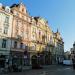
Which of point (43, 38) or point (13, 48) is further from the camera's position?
point (43, 38)

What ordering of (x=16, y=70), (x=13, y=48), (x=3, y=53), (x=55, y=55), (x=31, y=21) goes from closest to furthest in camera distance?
(x=16, y=70), (x=3, y=53), (x=13, y=48), (x=31, y=21), (x=55, y=55)

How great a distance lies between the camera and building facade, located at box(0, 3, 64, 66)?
46.8 meters

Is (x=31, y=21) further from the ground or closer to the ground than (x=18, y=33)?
further from the ground

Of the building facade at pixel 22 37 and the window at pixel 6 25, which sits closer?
the building facade at pixel 22 37

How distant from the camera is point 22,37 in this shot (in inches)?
2106

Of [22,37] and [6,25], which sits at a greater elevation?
[6,25]

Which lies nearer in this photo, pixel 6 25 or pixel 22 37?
pixel 6 25

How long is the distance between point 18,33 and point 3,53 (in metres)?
8.71

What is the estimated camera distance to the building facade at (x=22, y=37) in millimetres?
46812

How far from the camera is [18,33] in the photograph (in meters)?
51.9

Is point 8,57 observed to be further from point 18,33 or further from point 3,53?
point 18,33

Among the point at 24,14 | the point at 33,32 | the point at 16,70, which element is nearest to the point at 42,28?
the point at 33,32

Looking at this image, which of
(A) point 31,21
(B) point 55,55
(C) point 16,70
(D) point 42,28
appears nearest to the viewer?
(C) point 16,70

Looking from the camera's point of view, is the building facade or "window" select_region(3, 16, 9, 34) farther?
"window" select_region(3, 16, 9, 34)
